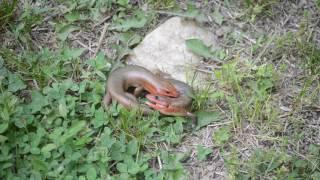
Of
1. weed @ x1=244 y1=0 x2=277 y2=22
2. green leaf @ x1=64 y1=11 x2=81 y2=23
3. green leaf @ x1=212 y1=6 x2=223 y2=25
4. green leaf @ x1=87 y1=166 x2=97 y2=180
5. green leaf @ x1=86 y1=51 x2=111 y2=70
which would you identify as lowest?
green leaf @ x1=87 y1=166 x2=97 y2=180

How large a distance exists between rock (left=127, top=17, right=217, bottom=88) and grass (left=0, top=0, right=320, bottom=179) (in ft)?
0.24

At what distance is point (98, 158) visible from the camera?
370 centimetres

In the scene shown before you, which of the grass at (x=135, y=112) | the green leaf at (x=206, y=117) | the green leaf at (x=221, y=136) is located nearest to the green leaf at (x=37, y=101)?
the grass at (x=135, y=112)

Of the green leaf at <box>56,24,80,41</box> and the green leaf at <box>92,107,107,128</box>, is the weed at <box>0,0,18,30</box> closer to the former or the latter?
the green leaf at <box>56,24,80,41</box>

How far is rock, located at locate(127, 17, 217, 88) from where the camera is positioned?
14.6 feet

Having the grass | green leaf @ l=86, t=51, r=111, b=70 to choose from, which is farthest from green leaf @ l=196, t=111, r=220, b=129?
green leaf @ l=86, t=51, r=111, b=70

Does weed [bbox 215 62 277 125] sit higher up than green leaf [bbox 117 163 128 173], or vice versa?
weed [bbox 215 62 277 125]

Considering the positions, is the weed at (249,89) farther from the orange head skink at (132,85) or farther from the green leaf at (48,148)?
the green leaf at (48,148)

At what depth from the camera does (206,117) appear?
414 centimetres

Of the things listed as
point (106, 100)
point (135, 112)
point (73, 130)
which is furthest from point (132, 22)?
point (73, 130)

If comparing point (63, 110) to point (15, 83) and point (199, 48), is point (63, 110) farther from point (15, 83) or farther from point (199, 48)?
point (199, 48)

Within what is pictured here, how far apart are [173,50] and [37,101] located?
3.81 ft

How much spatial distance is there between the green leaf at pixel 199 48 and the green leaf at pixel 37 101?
120 cm

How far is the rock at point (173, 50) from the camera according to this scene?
14.6 ft
